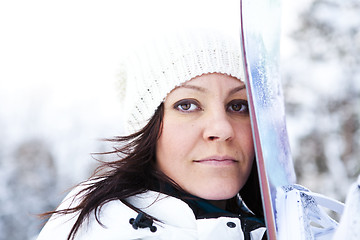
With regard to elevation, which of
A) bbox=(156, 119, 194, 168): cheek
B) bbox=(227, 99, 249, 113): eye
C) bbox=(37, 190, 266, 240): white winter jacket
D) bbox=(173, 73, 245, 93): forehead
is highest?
bbox=(173, 73, 245, 93): forehead

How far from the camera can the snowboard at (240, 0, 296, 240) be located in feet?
3.08

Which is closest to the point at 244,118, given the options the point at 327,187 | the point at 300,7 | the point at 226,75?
the point at 226,75

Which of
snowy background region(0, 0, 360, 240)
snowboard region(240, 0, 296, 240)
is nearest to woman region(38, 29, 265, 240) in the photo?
snowboard region(240, 0, 296, 240)

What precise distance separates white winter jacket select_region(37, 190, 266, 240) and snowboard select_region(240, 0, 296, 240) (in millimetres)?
200

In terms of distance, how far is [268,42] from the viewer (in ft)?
3.60

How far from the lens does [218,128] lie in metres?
1.22

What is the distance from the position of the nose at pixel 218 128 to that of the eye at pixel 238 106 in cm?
6

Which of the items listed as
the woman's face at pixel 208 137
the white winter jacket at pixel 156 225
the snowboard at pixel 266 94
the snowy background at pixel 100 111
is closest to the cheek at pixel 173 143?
the woman's face at pixel 208 137

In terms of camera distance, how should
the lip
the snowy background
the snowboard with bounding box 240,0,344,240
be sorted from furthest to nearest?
1. the snowy background
2. the lip
3. the snowboard with bounding box 240,0,344,240

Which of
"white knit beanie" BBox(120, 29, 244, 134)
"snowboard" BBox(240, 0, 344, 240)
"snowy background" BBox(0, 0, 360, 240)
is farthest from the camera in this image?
"snowy background" BBox(0, 0, 360, 240)

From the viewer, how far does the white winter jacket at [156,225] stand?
1.15 metres

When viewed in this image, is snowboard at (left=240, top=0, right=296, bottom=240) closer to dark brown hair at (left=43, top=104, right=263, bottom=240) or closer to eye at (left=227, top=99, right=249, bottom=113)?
eye at (left=227, top=99, right=249, bottom=113)

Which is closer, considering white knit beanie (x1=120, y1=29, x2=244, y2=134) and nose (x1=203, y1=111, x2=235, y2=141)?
nose (x1=203, y1=111, x2=235, y2=141)

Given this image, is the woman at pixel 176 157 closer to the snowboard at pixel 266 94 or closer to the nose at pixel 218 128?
the nose at pixel 218 128
